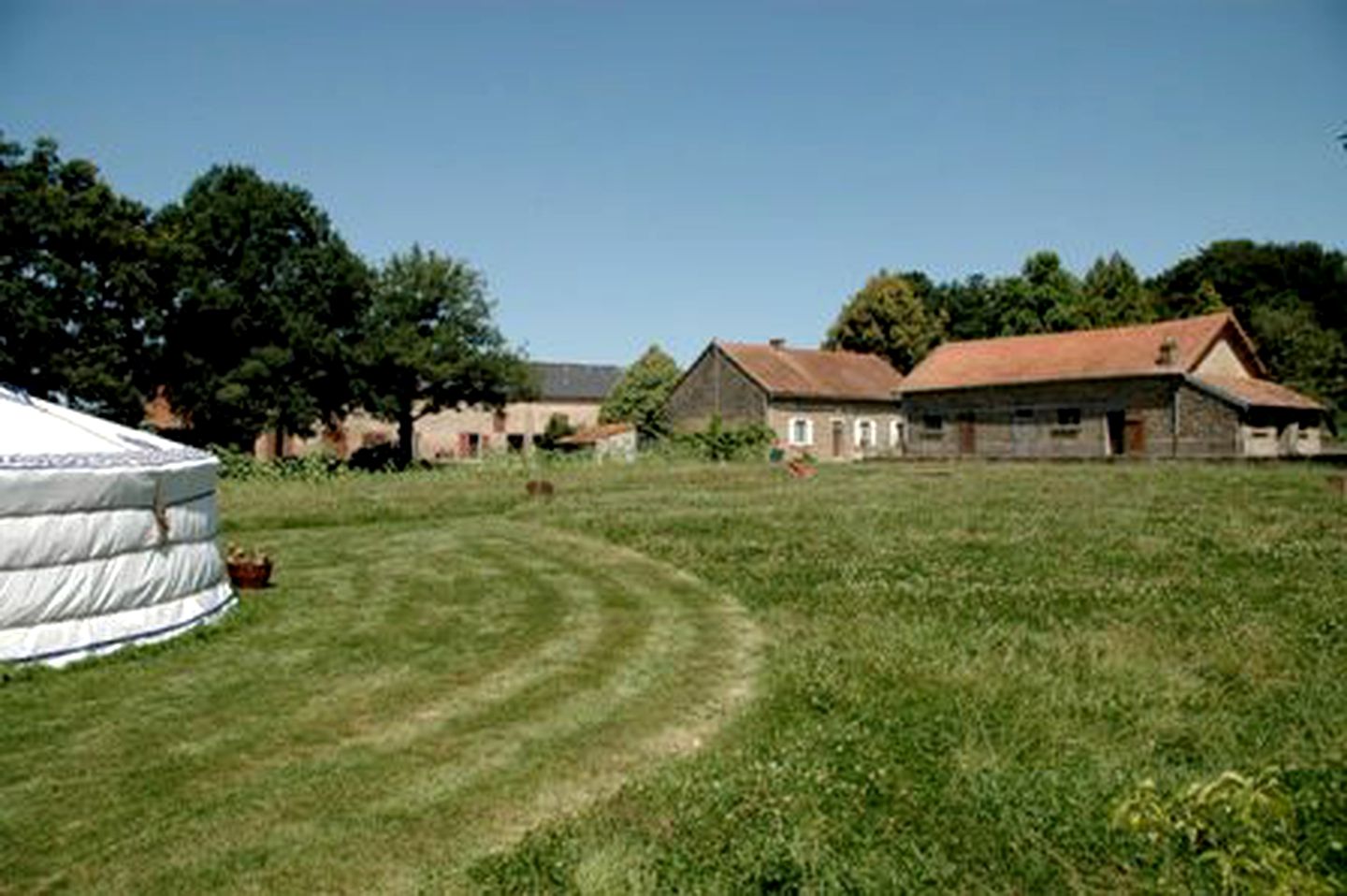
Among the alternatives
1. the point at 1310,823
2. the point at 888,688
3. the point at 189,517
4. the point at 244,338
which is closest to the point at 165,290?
the point at 244,338

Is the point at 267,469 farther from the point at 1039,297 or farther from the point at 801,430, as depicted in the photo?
the point at 1039,297

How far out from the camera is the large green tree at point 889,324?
71375 millimetres

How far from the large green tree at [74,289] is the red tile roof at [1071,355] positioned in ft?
114

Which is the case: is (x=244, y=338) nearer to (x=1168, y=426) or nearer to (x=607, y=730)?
(x=1168, y=426)

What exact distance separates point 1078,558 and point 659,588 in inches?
253

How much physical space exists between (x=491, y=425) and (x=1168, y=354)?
4375 centimetres

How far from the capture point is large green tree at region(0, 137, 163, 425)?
4081 cm

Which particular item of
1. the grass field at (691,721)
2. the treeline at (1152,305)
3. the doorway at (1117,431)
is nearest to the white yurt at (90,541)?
the grass field at (691,721)

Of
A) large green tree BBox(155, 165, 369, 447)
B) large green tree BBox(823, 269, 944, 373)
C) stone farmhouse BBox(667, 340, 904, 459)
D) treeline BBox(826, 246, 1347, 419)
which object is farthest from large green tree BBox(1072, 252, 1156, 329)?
large green tree BBox(155, 165, 369, 447)

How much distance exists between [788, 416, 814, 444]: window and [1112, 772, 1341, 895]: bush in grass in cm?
4911

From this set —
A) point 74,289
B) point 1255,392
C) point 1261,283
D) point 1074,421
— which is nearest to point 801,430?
point 1074,421

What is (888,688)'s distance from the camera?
9.27 meters

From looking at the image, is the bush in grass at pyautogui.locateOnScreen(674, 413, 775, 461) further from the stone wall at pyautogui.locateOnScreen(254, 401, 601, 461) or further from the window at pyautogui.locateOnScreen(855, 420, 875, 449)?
the stone wall at pyautogui.locateOnScreen(254, 401, 601, 461)

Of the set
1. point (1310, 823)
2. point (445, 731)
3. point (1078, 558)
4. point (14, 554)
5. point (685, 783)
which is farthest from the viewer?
point (1078, 558)
